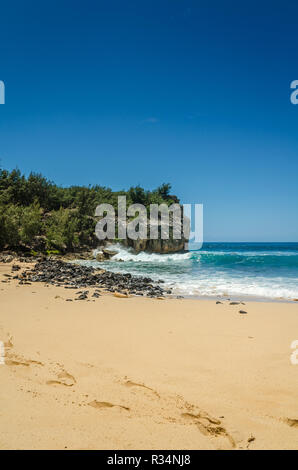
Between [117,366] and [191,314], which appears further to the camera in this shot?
[191,314]

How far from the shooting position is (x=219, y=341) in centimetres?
496

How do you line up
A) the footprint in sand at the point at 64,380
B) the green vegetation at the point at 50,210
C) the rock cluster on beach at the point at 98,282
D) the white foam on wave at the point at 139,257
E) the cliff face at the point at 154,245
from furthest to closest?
the cliff face at the point at 154,245 → the white foam on wave at the point at 139,257 → the green vegetation at the point at 50,210 → the rock cluster on beach at the point at 98,282 → the footprint in sand at the point at 64,380

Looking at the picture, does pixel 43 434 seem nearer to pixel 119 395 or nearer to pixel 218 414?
pixel 119 395

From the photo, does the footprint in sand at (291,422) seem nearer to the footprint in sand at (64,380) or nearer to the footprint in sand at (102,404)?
the footprint in sand at (102,404)

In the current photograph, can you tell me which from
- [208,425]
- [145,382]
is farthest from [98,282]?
[208,425]

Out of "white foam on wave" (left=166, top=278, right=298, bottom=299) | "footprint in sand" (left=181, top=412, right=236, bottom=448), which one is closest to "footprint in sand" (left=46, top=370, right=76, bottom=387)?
"footprint in sand" (left=181, top=412, right=236, bottom=448)

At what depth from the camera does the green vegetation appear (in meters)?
23.1

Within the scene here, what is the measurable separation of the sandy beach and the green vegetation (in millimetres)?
18385

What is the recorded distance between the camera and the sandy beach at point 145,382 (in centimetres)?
231

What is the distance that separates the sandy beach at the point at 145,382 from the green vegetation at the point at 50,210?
724 inches

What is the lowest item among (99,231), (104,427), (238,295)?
(238,295)

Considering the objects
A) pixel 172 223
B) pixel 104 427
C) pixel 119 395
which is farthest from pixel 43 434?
pixel 172 223

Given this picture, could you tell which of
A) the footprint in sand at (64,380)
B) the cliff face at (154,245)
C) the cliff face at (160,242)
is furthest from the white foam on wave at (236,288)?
the cliff face at (160,242)

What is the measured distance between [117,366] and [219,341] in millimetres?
2145
